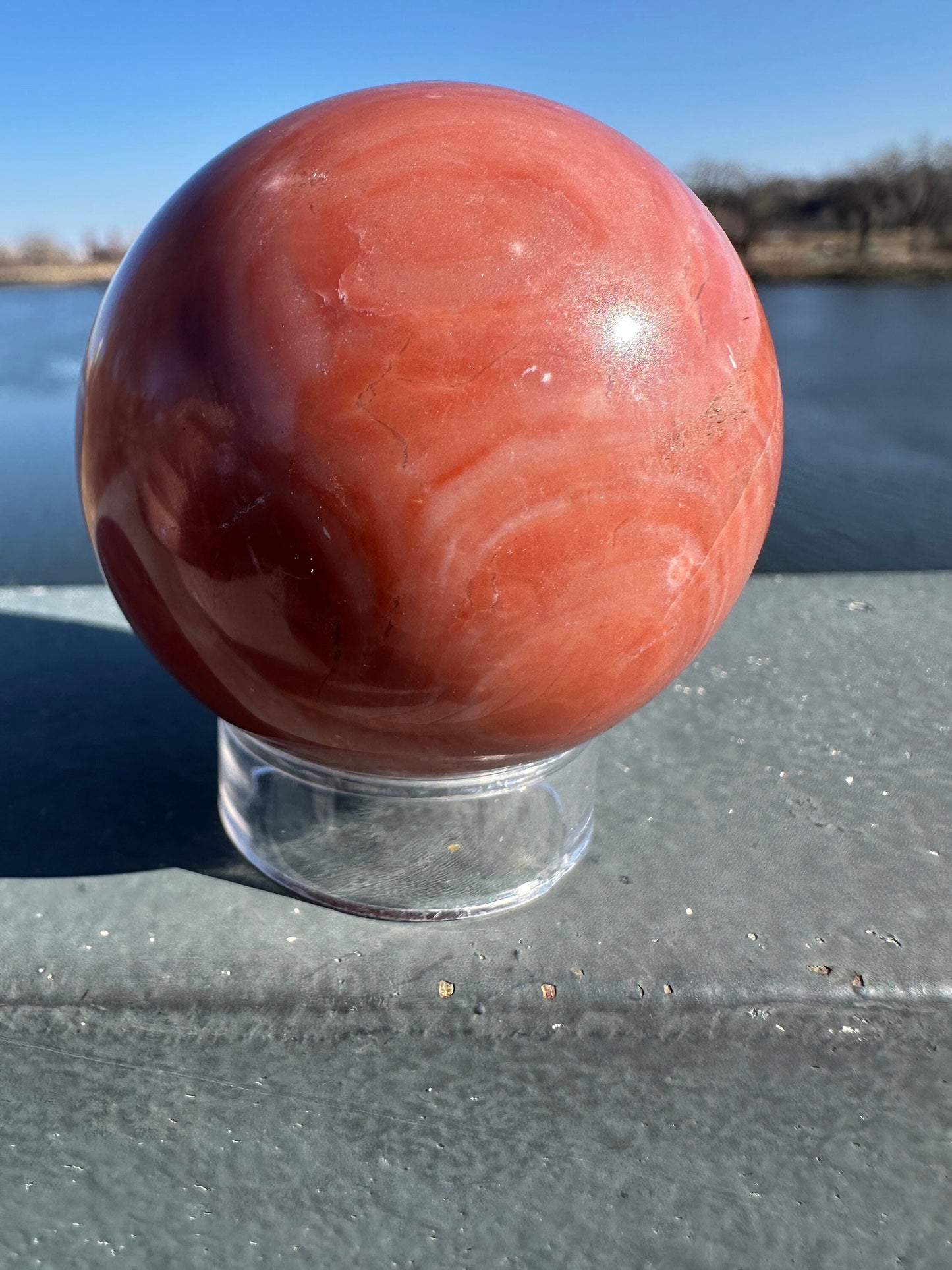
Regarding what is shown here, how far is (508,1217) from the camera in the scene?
1.26 m

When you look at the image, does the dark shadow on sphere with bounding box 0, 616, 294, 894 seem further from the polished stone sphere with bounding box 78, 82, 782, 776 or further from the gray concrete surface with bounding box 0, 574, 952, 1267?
the polished stone sphere with bounding box 78, 82, 782, 776

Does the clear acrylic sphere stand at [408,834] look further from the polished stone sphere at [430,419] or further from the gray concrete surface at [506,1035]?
the polished stone sphere at [430,419]

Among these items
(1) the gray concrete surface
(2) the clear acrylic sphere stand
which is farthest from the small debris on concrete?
(2) the clear acrylic sphere stand

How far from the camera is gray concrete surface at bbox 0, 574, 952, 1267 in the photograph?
1262mm

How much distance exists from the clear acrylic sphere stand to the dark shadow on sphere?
83mm

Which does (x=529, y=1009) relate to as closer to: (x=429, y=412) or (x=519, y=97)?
(x=429, y=412)

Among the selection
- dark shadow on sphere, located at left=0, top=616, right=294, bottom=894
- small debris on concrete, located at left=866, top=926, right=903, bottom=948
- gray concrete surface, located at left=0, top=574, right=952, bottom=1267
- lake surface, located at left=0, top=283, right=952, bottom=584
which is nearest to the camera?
gray concrete surface, located at left=0, top=574, right=952, bottom=1267

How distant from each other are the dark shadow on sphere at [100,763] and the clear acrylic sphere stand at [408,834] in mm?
83

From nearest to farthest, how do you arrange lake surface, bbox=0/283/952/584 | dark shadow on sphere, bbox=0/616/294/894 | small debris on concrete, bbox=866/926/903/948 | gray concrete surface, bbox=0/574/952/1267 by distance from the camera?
gray concrete surface, bbox=0/574/952/1267
small debris on concrete, bbox=866/926/903/948
dark shadow on sphere, bbox=0/616/294/894
lake surface, bbox=0/283/952/584

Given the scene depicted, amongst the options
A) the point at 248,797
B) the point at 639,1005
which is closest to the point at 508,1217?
the point at 639,1005

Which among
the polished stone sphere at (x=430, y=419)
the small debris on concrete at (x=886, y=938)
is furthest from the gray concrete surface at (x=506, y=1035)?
the polished stone sphere at (x=430, y=419)

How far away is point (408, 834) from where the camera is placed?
183 cm

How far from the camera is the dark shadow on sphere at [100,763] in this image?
186 centimetres

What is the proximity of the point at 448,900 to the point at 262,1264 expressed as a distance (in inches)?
25.7
